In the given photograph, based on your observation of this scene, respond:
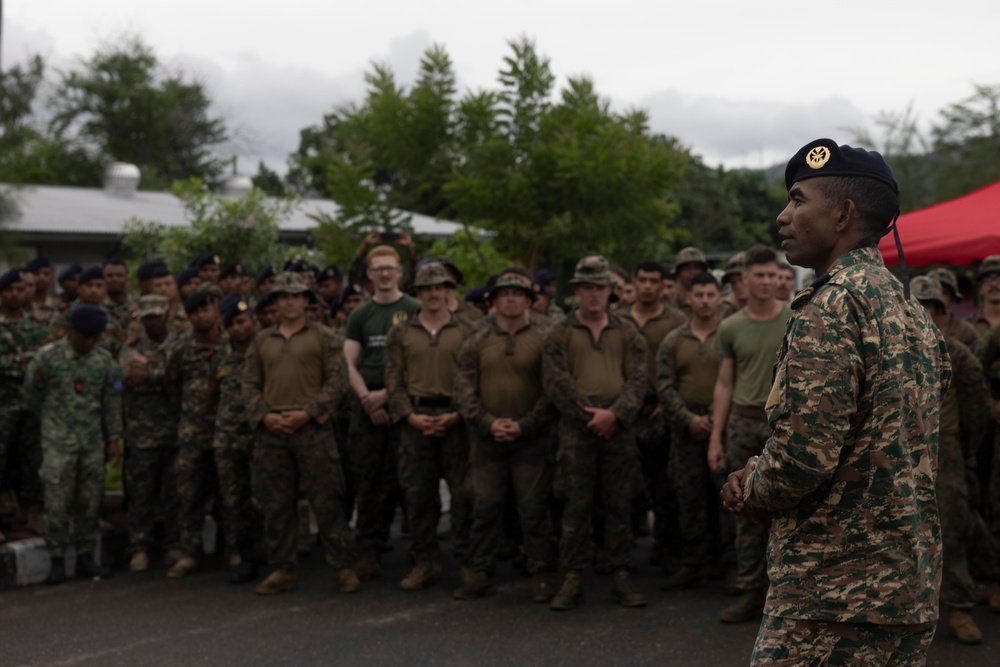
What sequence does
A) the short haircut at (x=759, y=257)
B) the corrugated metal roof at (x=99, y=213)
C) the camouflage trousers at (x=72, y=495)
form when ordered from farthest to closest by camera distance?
the corrugated metal roof at (x=99, y=213), the camouflage trousers at (x=72, y=495), the short haircut at (x=759, y=257)

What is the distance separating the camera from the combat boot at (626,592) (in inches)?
286

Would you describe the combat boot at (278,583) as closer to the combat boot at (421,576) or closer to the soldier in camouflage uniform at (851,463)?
the combat boot at (421,576)

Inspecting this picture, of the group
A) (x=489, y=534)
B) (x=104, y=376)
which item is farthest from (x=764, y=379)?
(x=104, y=376)

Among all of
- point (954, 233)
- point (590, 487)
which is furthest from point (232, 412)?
point (954, 233)

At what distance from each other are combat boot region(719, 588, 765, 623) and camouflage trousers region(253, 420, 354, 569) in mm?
2709

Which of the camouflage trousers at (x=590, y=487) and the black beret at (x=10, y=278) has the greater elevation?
the black beret at (x=10, y=278)

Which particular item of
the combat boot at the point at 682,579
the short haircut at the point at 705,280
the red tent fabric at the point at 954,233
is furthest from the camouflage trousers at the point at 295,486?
the red tent fabric at the point at 954,233

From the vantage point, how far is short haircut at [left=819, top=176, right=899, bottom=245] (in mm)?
3148

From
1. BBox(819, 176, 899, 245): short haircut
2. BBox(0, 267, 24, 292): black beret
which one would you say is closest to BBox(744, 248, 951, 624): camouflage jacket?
BBox(819, 176, 899, 245): short haircut

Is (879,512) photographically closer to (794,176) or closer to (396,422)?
(794,176)

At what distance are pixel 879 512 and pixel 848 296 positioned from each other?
59 centimetres

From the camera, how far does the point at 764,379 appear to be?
679 cm

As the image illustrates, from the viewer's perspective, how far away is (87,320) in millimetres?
8266

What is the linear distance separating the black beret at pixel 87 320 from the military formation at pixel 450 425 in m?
0.02
